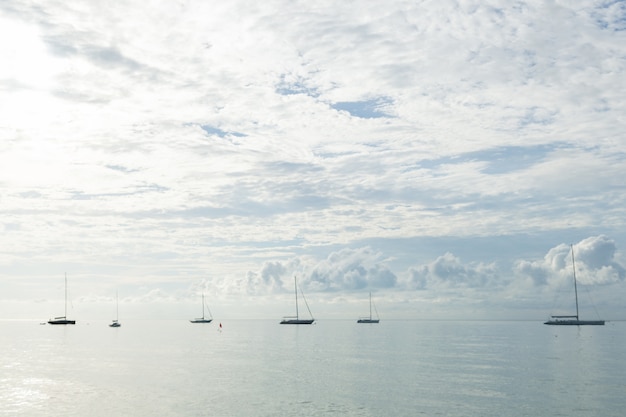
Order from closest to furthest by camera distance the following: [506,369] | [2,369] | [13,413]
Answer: [13,413], [506,369], [2,369]

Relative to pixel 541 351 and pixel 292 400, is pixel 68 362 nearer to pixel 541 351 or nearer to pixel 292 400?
pixel 292 400

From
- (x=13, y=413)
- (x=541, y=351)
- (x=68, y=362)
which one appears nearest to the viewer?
(x=13, y=413)

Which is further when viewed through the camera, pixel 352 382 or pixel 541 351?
pixel 541 351

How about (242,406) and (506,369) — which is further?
(506,369)

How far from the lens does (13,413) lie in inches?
2943

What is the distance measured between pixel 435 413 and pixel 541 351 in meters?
107

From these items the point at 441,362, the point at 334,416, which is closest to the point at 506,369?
the point at 441,362

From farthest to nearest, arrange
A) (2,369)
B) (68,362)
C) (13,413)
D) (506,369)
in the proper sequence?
(68,362)
(2,369)
(506,369)
(13,413)

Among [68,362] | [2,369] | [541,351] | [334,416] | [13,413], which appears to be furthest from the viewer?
[541,351]

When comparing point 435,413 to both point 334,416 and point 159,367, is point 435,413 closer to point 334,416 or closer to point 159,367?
point 334,416

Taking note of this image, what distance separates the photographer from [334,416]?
68812mm

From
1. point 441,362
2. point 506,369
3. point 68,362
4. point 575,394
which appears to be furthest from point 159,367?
point 575,394

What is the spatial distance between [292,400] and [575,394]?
4004 centimetres

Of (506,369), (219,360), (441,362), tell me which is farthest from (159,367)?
(506,369)
